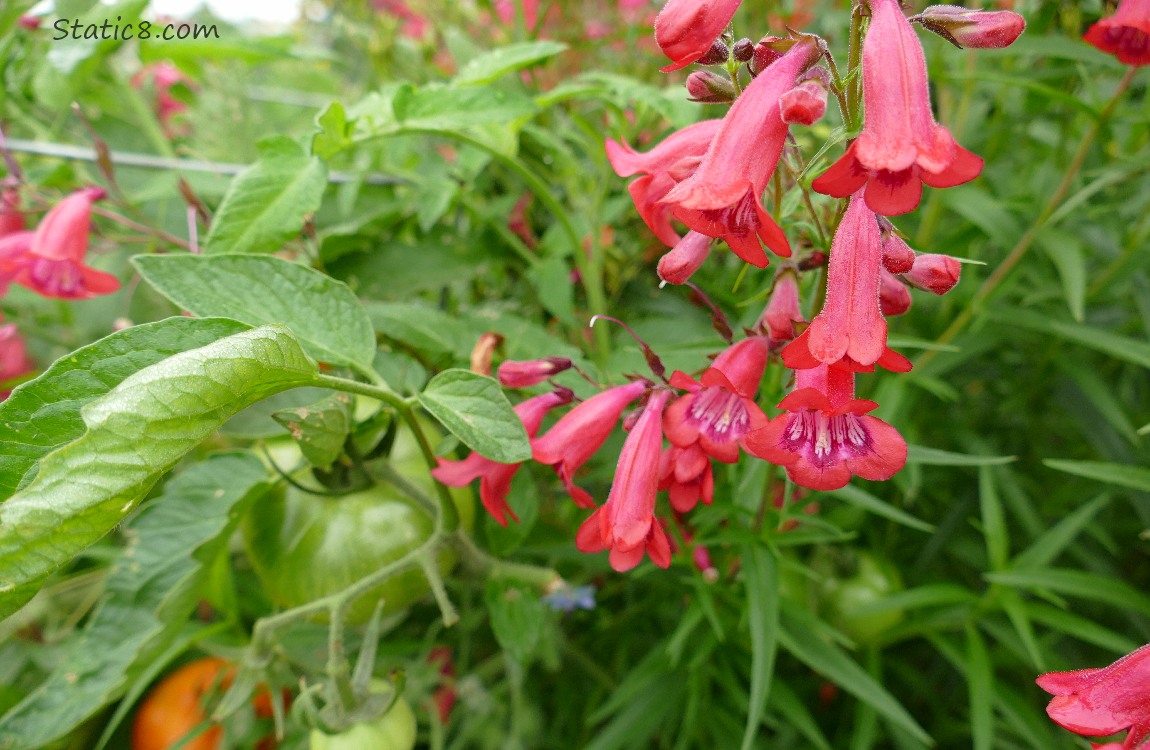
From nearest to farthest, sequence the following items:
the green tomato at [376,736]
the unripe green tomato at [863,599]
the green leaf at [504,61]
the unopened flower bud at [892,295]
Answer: the unopened flower bud at [892,295]
the green tomato at [376,736]
the green leaf at [504,61]
the unripe green tomato at [863,599]

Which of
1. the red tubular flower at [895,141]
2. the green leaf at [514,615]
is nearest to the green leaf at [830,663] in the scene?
the green leaf at [514,615]

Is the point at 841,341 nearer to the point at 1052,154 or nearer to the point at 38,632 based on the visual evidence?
the point at 1052,154

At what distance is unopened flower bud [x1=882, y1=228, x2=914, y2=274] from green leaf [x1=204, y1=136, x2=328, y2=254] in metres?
0.42

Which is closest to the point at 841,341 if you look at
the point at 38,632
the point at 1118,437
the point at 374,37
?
the point at 1118,437

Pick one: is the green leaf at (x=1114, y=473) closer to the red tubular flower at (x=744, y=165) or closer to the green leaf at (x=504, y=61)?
the red tubular flower at (x=744, y=165)

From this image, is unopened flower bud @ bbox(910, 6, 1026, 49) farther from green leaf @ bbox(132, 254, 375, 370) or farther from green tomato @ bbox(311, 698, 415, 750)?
green tomato @ bbox(311, 698, 415, 750)

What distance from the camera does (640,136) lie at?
3.20ft

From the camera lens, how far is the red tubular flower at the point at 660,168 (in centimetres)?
48

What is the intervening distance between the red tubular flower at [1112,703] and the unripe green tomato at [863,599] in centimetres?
37

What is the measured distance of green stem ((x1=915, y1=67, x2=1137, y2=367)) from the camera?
2.38 feet

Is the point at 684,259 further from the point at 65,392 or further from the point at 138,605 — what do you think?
the point at 138,605

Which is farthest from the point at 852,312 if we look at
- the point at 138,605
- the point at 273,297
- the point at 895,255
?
the point at 138,605

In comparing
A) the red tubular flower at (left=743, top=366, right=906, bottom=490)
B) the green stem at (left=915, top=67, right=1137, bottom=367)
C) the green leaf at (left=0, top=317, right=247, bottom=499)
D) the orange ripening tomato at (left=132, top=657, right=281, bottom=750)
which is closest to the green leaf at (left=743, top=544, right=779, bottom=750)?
the red tubular flower at (left=743, top=366, right=906, bottom=490)

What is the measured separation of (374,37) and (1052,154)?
895 mm
